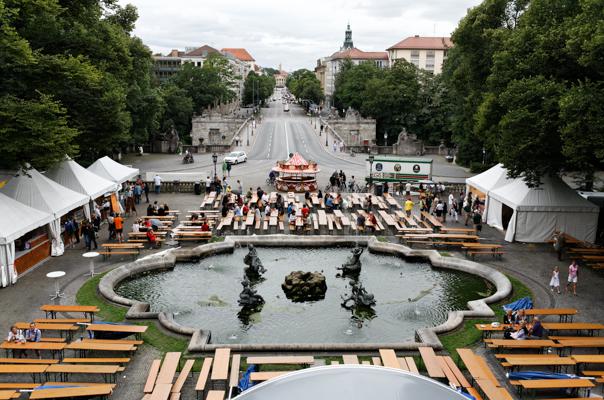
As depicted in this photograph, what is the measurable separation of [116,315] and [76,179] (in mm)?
12750

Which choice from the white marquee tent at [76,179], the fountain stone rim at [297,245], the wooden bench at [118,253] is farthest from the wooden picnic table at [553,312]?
the white marquee tent at [76,179]

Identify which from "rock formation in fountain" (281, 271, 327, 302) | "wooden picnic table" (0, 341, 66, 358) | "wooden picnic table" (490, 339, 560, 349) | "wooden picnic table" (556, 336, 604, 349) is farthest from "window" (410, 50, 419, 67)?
"wooden picnic table" (0, 341, 66, 358)

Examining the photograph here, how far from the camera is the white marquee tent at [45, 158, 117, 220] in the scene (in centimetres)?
2723

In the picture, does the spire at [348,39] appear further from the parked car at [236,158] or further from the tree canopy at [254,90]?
the parked car at [236,158]

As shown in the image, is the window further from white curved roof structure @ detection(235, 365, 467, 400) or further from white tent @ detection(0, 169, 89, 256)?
white curved roof structure @ detection(235, 365, 467, 400)

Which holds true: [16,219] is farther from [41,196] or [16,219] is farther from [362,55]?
[362,55]

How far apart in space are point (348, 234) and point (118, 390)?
16.1 m

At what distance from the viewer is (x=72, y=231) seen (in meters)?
24.5

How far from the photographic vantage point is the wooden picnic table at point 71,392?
11.6 metres

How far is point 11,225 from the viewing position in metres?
19.8

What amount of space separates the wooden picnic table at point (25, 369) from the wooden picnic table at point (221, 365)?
4025mm

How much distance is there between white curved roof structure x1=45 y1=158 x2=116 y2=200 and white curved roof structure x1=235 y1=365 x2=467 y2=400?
24.8m

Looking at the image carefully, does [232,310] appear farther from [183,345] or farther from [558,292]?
[558,292]

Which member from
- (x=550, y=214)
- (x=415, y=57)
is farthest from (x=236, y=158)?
(x=415, y=57)
